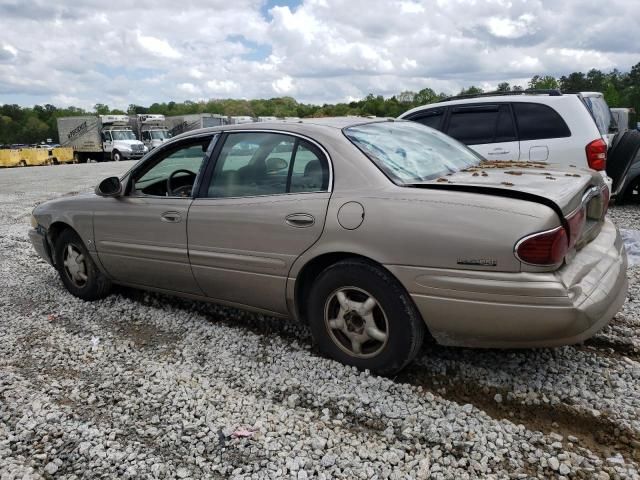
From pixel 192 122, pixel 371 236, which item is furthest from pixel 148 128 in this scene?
pixel 371 236

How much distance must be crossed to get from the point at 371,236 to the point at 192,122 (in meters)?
35.6

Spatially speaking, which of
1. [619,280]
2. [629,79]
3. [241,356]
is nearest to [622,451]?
[619,280]

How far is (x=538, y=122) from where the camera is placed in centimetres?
668

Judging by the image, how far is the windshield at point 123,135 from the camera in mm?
34625

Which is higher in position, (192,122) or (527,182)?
(192,122)

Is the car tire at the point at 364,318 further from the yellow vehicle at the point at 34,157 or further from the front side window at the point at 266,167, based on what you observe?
the yellow vehicle at the point at 34,157

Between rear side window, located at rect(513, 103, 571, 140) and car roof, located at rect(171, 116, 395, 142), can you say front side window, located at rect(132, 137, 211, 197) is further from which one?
rear side window, located at rect(513, 103, 571, 140)

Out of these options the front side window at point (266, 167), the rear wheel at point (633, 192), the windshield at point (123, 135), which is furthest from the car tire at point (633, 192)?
the windshield at point (123, 135)

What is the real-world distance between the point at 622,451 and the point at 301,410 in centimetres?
153

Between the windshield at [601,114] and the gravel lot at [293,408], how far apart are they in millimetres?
4688

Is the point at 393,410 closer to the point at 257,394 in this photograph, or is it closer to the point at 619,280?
the point at 257,394

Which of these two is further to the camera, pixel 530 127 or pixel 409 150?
pixel 530 127

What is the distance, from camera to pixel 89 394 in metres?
3.09

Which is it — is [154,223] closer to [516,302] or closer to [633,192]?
→ [516,302]
